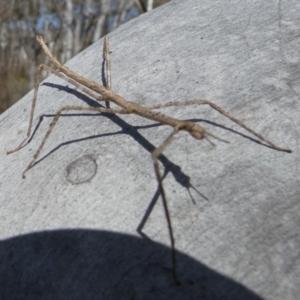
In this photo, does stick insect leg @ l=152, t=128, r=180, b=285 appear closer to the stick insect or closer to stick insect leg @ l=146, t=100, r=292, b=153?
the stick insect

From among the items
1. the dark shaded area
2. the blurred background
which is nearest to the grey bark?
the dark shaded area

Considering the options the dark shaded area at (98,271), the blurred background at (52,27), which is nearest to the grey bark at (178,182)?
the dark shaded area at (98,271)

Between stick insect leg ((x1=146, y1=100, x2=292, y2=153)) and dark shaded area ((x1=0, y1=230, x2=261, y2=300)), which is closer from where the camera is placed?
dark shaded area ((x1=0, y1=230, x2=261, y2=300))

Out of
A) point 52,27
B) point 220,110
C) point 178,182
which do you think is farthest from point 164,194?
point 52,27

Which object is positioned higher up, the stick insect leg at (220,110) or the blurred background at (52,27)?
the stick insect leg at (220,110)

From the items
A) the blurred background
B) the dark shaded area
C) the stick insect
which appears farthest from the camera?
the blurred background

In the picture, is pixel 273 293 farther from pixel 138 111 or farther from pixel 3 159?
pixel 3 159

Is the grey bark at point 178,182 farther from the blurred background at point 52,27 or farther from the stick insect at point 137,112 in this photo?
the blurred background at point 52,27

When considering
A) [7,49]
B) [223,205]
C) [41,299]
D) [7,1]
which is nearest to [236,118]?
[223,205]
